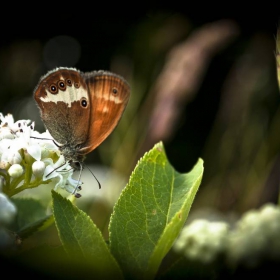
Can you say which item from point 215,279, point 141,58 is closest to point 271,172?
point 141,58

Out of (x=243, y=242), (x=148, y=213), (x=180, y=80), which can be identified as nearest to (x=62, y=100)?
(x=148, y=213)

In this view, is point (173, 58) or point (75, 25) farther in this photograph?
point (75, 25)

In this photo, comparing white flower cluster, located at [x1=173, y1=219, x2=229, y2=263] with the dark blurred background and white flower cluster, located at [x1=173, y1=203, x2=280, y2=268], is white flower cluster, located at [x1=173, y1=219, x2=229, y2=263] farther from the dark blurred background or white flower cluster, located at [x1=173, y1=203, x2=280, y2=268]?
the dark blurred background

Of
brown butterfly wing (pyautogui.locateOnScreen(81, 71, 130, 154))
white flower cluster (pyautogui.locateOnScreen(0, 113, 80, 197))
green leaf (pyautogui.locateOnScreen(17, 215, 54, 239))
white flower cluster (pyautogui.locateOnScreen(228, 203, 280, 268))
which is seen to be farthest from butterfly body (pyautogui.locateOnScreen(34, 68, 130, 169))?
white flower cluster (pyautogui.locateOnScreen(228, 203, 280, 268))

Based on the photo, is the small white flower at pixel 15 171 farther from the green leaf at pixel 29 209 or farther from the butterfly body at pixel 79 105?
the butterfly body at pixel 79 105

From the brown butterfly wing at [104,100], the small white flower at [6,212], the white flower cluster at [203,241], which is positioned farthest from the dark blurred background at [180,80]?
the small white flower at [6,212]

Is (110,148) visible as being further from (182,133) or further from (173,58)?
(182,133)
